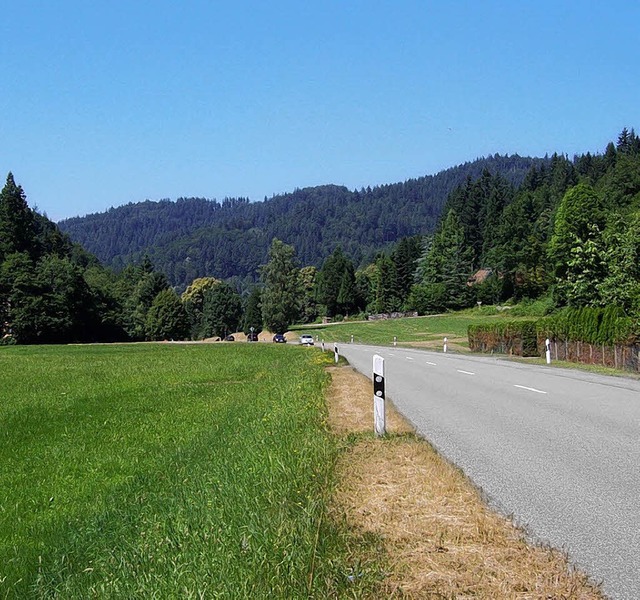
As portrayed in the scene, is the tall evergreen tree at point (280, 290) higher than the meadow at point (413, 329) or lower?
higher

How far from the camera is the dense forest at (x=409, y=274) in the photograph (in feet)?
240

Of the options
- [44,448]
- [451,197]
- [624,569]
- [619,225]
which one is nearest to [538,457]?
[624,569]

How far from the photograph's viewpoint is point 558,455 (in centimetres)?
969

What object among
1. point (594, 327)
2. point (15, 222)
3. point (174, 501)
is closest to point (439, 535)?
point (174, 501)

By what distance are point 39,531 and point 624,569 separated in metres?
7.13

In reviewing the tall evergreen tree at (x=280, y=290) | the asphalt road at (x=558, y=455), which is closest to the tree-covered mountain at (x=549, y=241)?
the asphalt road at (x=558, y=455)

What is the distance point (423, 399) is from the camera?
17609 millimetres

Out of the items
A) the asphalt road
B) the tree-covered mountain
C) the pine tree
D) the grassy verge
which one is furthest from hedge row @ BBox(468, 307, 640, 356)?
the pine tree

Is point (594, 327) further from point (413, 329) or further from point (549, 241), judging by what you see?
point (549, 241)

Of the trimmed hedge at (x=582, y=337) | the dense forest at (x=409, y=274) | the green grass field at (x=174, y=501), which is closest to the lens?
the green grass field at (x=174, y=501)

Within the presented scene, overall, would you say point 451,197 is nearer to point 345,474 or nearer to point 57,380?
point 57,380

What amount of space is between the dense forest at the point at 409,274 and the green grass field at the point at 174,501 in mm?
20953

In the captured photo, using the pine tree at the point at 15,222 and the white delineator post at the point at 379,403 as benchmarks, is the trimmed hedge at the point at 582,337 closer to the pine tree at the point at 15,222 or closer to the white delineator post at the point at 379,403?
the white delineator post at the point at 379,403

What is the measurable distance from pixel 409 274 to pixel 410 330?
179 ft
